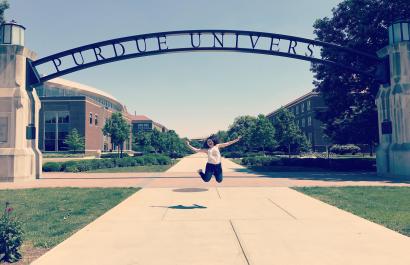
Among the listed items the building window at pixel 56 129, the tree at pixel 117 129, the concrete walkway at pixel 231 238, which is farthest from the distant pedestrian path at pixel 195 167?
the building window at pixel 56 129

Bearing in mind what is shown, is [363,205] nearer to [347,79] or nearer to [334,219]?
[334,219]

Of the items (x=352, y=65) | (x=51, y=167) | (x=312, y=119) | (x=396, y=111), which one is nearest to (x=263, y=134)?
(x=312, y=119)

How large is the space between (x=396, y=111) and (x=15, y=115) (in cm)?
2078

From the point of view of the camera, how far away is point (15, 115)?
1628 cm

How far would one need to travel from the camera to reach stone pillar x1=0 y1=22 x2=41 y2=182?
1577 centimetres

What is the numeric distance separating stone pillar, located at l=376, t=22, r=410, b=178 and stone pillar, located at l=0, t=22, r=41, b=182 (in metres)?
19.8

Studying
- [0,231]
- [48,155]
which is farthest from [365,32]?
[48,155]

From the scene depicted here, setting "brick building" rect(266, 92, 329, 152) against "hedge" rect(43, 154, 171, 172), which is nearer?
"hedge" rect(43, 154, 171, 172)

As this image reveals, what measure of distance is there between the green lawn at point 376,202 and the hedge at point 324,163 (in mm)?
11674

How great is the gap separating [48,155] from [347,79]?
54.5m

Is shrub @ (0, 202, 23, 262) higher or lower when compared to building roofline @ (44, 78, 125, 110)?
lower

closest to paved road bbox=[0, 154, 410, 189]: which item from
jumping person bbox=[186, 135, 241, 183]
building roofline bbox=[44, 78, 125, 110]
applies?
jumping person bbox=[186, 135, 241, 183]

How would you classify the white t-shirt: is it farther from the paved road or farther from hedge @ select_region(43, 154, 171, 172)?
hedge @ select_region(43, 154, 171, 172)

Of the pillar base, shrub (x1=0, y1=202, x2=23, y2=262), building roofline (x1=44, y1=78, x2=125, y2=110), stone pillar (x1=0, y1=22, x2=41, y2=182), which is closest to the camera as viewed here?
shrub (x1=0, y1=202, x2=23, y2=262)
